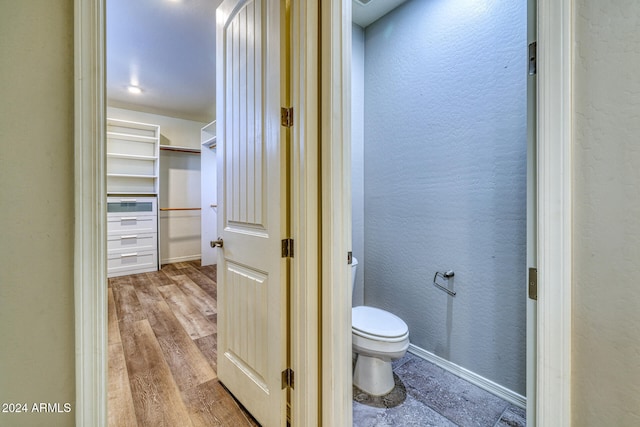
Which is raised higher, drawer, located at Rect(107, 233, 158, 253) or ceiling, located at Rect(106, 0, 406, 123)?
ceiling, located at Rect(106, 0, 406, 123)

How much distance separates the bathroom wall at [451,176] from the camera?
146 centimetres

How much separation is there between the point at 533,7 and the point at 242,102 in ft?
3.88

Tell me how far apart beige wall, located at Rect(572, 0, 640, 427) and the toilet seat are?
0.82 m

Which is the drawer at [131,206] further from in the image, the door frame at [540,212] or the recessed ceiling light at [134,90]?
the door frame at [540,212]

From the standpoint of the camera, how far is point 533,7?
73 centimetres

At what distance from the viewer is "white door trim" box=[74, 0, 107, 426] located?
608mm

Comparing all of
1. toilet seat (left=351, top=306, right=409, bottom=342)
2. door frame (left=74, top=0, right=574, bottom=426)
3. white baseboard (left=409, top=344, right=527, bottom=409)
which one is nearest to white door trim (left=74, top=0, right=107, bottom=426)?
door frame (left=74, top=0, right=574, bottom=426)

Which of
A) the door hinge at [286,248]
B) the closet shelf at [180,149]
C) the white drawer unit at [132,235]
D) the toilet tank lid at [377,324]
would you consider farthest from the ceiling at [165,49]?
the toilet tank lid at [377,324]

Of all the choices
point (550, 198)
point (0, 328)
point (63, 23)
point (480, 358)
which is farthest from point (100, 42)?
point (480, 358)

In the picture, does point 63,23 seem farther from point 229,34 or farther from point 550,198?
point 550,198

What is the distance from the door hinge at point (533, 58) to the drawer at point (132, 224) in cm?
446

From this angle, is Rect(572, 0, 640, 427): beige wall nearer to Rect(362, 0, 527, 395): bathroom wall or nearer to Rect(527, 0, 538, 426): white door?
Rect(527, 0, 538, 426): white door

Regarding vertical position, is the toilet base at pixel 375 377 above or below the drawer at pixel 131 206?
below

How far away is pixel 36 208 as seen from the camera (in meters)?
0.59
